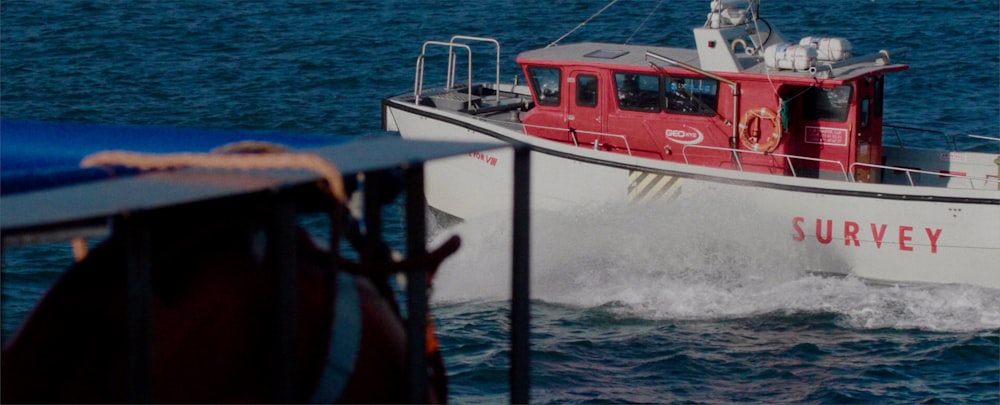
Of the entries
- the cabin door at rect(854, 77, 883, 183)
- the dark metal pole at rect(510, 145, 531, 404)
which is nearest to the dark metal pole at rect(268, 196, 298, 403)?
the dark metal pole at rect(510, 145, 531, 404)

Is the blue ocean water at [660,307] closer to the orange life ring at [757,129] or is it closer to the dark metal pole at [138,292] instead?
the orange life ring at [757,129]

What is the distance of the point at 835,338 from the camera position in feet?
39.7

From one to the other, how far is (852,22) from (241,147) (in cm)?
3061

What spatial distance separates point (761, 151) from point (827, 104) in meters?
0.82

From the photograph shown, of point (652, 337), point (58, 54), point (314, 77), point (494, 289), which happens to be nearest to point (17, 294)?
point (494, 289)

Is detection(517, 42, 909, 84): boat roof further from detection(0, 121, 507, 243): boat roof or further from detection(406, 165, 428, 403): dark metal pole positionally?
detection(0, 121, 507, 243): boat roof

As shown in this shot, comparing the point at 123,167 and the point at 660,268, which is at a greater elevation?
the point at 123,167

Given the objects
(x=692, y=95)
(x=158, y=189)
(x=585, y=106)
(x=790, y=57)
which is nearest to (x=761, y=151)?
(x=692, y=95)

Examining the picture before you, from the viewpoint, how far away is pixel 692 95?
13.8 metres

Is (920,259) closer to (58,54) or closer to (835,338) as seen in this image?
(835,338)

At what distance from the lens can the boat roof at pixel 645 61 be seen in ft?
43.0

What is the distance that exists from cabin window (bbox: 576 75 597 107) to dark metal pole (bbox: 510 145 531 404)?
1089 centimetres

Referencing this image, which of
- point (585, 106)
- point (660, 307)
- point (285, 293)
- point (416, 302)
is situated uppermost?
point (285, 293)

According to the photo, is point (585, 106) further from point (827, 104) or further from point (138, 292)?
point (138, 292)
